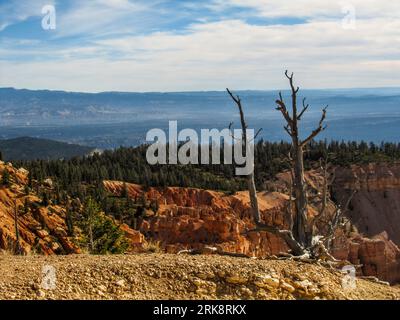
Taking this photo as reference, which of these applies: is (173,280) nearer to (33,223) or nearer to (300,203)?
(300,203)

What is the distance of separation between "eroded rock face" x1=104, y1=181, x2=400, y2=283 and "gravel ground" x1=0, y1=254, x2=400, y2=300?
35498 mm

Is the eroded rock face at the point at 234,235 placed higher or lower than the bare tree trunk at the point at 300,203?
lower

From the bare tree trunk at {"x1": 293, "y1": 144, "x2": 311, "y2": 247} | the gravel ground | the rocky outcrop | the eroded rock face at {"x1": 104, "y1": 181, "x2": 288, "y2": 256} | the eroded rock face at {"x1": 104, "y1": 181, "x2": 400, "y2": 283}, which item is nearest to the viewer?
the gravel ground

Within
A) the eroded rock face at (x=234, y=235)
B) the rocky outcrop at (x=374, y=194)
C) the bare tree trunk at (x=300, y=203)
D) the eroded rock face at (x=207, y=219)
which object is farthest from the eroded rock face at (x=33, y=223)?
the rocky outcrop at (x=374, y=194)

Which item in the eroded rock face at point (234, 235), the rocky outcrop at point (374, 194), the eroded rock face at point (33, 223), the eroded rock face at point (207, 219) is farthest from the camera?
the rocky outcrop at point (374, 194)

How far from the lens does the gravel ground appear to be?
9.73 meters

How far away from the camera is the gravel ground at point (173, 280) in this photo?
9.73 meters

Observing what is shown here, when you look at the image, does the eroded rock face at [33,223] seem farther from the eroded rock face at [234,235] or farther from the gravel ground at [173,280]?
the gravel ground at [173,280]

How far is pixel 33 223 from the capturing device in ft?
140

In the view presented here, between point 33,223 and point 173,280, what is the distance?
34734mm

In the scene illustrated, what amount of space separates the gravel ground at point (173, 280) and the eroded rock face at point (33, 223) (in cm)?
2696

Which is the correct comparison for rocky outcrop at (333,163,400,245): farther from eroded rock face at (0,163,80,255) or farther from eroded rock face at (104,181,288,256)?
eroded rock face at (0,163,80,255)

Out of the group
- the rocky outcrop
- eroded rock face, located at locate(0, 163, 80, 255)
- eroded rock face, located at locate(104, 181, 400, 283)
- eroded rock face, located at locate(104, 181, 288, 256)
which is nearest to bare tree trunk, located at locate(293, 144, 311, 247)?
eroded rock face, located at locate(0, 163, 80, 255)

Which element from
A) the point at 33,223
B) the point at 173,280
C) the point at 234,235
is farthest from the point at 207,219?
the point at 173,280
